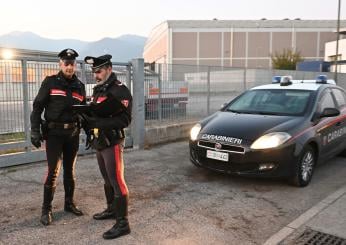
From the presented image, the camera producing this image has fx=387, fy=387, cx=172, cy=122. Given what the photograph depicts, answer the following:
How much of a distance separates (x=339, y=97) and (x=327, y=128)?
4.01ft

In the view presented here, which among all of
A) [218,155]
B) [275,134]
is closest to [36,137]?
[218,155]

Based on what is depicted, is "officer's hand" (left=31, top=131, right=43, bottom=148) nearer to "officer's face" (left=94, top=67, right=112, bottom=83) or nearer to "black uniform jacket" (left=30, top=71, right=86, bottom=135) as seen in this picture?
"black uniform jacket" (left=30, top=71, right=86, bottom=135)

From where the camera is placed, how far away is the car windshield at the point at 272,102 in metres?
6.31

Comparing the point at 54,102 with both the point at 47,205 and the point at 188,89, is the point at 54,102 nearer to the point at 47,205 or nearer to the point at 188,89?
the point at 47,205

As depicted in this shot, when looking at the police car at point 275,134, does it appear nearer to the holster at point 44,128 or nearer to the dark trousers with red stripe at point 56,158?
the dark trousers with red stripe at point 56,158

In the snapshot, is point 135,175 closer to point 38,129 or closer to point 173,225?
point 173,225

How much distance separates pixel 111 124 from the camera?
149 inches

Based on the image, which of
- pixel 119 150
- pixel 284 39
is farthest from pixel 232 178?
pixel 284 39

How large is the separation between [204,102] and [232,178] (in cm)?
483

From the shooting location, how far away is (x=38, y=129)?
404 centimetres

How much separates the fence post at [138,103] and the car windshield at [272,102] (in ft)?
7.10

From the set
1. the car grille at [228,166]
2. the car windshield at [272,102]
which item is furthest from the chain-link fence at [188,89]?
the car grille at [228,166]

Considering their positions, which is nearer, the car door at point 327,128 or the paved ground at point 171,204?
the paved ground at point 171,204

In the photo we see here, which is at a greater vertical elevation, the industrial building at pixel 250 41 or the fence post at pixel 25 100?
the industrial building at pixel 250 41
